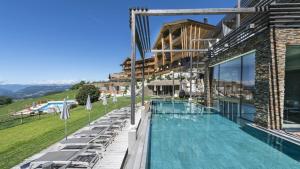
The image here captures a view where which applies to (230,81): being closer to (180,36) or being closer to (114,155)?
(114,155)

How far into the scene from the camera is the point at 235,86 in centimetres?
1527

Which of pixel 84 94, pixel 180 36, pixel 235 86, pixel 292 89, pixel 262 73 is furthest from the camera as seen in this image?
pixel 180 36

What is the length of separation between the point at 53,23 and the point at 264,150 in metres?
34.0

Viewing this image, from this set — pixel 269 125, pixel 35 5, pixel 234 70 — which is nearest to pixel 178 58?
pixel 35 5

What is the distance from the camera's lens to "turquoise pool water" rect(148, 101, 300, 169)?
604 centimetres

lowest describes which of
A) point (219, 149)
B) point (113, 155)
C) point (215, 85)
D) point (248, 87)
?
point (219, 149)

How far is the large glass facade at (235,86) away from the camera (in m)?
12.2

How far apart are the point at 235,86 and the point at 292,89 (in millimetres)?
3461

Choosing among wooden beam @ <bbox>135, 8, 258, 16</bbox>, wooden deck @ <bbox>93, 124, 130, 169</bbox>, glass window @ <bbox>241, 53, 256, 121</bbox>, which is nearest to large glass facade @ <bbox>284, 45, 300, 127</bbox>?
glass window @ <bbox>241, 53, 256, 121</bbox>

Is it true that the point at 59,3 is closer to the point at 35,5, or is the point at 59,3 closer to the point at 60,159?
the point at 35,5

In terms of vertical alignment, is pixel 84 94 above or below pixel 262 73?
below

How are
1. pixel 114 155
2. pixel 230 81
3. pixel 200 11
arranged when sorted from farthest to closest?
pixel 230 81 < pixel 200 11 < pixel 114 155

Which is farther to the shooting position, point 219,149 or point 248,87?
point 248,87

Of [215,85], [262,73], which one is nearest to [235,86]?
[215,85]
